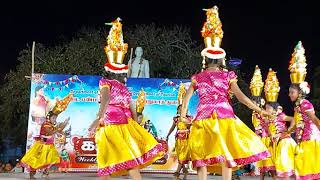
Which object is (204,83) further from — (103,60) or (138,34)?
(138,34)

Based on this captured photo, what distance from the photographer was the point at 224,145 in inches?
230

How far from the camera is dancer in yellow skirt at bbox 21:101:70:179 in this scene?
11711 mm

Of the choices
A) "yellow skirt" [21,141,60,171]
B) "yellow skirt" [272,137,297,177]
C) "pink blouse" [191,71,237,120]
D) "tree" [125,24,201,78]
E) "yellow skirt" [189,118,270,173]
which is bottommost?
"yellow skirt" [21,141,60,171]

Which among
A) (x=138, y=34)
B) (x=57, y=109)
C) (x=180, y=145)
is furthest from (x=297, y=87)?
(x=138, y=34)

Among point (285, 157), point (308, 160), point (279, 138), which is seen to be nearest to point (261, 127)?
point (279, 138)

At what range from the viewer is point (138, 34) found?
65.5ft

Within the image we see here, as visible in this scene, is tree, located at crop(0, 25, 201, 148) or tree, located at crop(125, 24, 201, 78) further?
tree, located at crop(125, 24, 201, 78)

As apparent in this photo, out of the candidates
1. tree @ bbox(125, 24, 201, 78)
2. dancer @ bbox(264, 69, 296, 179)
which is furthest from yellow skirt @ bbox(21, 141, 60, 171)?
tree @ bbox(125, 24, 201, 78)

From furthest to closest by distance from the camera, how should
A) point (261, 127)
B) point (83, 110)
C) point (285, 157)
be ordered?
point (83, 110) < point (261, 127) < point (285, 157)

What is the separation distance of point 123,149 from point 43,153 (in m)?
5.61

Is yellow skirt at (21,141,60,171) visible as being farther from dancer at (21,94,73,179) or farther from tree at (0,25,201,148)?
tree at (0,25,201,148)

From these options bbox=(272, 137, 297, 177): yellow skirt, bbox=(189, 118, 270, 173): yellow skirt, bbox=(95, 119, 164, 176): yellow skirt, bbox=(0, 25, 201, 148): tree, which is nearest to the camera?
bbox=(189, 118, 270, 173): yellow skirt

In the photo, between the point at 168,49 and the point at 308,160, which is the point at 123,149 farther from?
the point at 168,49

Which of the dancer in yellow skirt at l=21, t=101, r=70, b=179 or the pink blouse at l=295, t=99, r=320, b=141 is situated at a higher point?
the pink blouse at l=295, t=99, r=320, b=141
